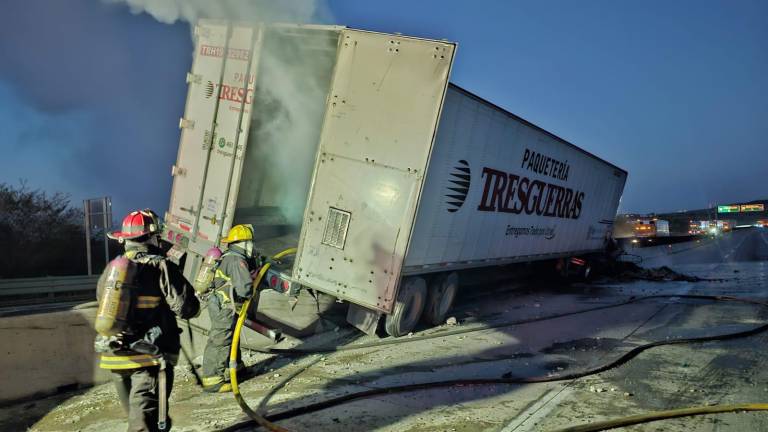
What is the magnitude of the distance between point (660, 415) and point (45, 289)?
12876mm

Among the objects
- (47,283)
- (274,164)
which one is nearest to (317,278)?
(274,164)

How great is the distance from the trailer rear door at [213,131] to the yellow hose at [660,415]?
5.55 metres

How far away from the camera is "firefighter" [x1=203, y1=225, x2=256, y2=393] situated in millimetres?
5812

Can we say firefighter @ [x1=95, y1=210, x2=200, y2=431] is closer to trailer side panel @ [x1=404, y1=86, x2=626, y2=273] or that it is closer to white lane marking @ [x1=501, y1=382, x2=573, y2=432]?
white lane marking @ [x1=501, y1=382, x2=573, y2=432]

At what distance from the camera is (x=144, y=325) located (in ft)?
11.2

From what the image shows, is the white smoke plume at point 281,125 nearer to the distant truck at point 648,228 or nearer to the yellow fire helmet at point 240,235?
the yellow fire helmet at point 240,235

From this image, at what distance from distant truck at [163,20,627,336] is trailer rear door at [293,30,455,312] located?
0.01m

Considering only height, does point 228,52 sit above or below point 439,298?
above

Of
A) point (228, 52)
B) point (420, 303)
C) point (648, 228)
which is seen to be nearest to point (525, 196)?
point (420, 303)

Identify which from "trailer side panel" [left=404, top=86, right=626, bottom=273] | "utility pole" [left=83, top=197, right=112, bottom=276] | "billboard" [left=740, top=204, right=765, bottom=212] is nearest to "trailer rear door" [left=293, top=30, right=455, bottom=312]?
"trailer side panel" [left=404, top=86, right=626, bottom=273]

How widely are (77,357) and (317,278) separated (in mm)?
3018

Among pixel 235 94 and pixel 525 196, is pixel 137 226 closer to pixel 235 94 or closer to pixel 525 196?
pixel 235 94

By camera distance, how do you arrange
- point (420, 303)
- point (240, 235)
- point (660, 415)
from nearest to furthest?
point (660, 415), point (240, 235), point (420, 303)

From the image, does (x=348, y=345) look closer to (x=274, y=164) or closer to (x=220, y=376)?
(x=220, y=376)
